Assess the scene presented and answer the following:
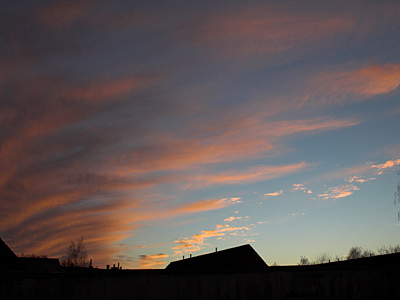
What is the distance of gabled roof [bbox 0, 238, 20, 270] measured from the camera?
98.7 ft

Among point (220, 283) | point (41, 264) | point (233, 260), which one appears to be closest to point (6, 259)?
point (233, 260)

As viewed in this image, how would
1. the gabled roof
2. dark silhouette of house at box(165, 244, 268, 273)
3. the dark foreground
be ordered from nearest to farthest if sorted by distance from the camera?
the dark foreground, the gabled roof, dark silhouette of house at box(165, 244, 268, 273)

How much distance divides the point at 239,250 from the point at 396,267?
2065 cm

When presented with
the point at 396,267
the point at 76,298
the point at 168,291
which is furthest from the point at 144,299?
the point at 396,267

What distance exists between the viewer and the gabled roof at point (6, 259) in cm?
3008

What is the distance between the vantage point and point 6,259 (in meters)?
30.7

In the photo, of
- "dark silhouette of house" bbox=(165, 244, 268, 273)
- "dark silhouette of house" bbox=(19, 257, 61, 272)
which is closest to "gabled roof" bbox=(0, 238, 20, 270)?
"dark silhouette of house" bbox=(165, 244, 268, 273)

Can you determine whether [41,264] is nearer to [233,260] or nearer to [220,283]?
[233,260]

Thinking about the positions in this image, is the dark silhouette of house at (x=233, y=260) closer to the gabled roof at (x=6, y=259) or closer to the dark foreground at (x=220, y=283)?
the gabled roof at (x=6, y=259)

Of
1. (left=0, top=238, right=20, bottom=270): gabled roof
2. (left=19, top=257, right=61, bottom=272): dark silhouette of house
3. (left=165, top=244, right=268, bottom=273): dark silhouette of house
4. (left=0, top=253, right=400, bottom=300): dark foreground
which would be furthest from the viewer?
(left=19, top=257, right=61, bottom=272): dark silhouette of house

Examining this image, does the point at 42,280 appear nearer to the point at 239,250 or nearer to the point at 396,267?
the point at 396,267

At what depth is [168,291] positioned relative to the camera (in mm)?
16750

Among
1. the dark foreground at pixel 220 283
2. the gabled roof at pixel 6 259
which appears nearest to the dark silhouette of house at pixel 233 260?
the gabled roof at pixel 6 259

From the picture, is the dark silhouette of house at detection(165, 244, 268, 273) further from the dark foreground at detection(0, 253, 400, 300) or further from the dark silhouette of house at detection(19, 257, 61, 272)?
the dark silhouette of house at detection(19, 257, 61, 272)
